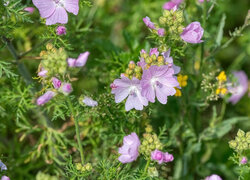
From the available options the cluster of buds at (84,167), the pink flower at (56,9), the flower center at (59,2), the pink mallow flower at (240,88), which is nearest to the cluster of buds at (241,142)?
the cluster of buds at (84,167)

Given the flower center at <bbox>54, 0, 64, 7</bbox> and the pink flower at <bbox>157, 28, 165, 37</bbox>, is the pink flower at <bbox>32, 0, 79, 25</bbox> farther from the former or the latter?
the pink flower at <bbox>157, 28, 165, 37</bbox>

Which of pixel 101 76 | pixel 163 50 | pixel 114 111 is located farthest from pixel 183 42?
pixel 101 76

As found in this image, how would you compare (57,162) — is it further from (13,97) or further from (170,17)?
(170,17)

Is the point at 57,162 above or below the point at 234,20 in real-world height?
below

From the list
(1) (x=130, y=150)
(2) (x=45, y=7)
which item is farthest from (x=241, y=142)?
(2) (x=45, y=7)

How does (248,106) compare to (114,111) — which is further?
(248,106)

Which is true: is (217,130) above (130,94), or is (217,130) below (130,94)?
below

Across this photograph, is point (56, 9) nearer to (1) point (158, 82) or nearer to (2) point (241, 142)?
(1) point (158, 82)
